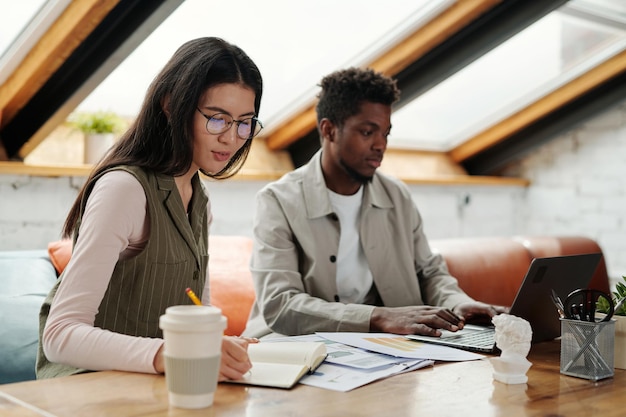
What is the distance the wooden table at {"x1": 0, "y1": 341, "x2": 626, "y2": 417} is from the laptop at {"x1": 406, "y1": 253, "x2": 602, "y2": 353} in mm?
261

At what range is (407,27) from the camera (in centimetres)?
360

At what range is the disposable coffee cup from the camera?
1.05m

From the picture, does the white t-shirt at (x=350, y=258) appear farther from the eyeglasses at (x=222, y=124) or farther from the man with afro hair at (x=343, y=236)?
the eyeglasses at (x=222, y=124)

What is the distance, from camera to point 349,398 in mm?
1168

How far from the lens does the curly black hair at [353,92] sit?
2533mm

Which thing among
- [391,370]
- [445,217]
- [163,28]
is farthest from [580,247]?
[391,370]

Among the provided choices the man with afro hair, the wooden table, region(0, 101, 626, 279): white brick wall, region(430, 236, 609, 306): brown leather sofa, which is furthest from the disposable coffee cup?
region(0, 101, 626, 279): white brick wall

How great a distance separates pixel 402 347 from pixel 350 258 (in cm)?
86

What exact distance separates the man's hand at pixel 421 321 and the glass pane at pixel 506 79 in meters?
2.65

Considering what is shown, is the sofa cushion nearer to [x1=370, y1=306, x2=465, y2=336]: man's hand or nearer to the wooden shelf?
the wooden shelf

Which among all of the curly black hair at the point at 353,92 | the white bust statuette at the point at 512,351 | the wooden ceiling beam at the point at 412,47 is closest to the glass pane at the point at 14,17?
the curly black hair at the point at 353,92

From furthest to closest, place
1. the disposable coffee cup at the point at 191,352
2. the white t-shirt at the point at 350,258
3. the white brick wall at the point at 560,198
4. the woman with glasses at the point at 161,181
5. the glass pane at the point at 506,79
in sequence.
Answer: the white brick wall at the point at 560,198 → the glass pane at the point at 506,79 → the white t-shirt at the point at 350,258 → the woman with glasses at the point at 161,181 → the disposable coffee cup at the point at 191,352

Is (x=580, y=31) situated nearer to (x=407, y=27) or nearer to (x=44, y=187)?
(x=407, y=27)

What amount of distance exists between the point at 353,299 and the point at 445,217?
99.4 inches
